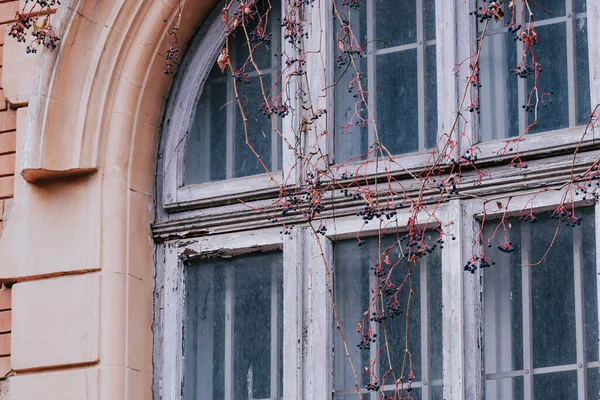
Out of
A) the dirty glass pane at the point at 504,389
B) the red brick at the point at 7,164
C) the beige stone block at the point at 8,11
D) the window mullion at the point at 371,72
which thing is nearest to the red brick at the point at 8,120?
the red brick at the point at 7,164

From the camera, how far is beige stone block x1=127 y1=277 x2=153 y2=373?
20.3 feet

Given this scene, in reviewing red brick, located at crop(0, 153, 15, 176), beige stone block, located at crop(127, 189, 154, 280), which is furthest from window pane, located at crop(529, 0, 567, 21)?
red brick, located at crop(0, 153, 15, 176)

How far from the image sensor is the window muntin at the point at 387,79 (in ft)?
20.1

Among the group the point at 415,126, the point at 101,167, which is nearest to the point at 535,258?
the point at 415,126

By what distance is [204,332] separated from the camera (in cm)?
627

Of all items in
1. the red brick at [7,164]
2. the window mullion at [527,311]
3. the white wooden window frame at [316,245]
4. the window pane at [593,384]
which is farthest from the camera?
the red brick at [7,164]

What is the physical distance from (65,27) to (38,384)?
144cm

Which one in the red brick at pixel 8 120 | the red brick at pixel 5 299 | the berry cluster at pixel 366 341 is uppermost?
the red brick at pixel 8 120

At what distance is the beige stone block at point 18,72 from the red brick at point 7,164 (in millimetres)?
225

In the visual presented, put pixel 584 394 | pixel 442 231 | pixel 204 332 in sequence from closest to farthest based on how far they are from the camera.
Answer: pixel 584 394 → pixel 442 231 → pixel 204 332

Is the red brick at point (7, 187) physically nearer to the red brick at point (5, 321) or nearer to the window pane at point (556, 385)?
the red brick at point (5, 321)

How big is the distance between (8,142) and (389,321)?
1.82 meters

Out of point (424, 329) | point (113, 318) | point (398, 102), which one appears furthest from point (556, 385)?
point (113, 318)

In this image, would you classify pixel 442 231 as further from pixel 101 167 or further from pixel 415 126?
pixel 101 167
